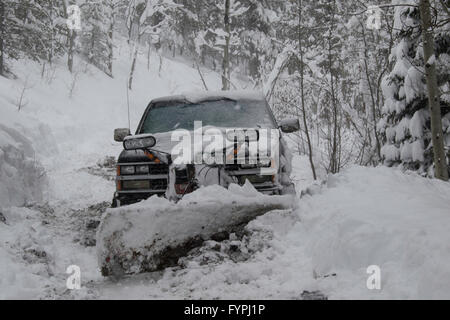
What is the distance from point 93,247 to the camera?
4.07 metres

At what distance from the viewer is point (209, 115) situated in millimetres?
5000

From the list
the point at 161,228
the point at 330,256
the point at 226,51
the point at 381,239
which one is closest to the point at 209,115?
the point at 161,228

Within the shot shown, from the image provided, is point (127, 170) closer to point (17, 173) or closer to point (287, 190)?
point (287, 190)

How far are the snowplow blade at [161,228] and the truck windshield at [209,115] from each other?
1.76m

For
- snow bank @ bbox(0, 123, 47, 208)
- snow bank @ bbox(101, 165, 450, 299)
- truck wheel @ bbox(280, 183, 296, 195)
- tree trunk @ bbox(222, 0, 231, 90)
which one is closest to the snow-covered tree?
truck wheel @ bbox(280, 183, 296, 195)

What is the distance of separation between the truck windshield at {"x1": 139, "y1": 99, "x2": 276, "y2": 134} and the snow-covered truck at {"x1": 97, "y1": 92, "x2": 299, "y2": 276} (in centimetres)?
1

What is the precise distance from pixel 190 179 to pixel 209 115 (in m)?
1.49

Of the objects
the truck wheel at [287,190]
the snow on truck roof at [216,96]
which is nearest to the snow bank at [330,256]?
the truck wheel at [287,190]

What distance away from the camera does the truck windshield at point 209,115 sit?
485 centimetres

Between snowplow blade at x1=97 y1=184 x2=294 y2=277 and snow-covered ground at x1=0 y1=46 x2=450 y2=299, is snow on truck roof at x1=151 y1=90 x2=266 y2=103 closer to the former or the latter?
snow-covered ground at x1=0 y1=46 x2=450 y2=299

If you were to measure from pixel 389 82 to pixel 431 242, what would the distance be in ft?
22.5
